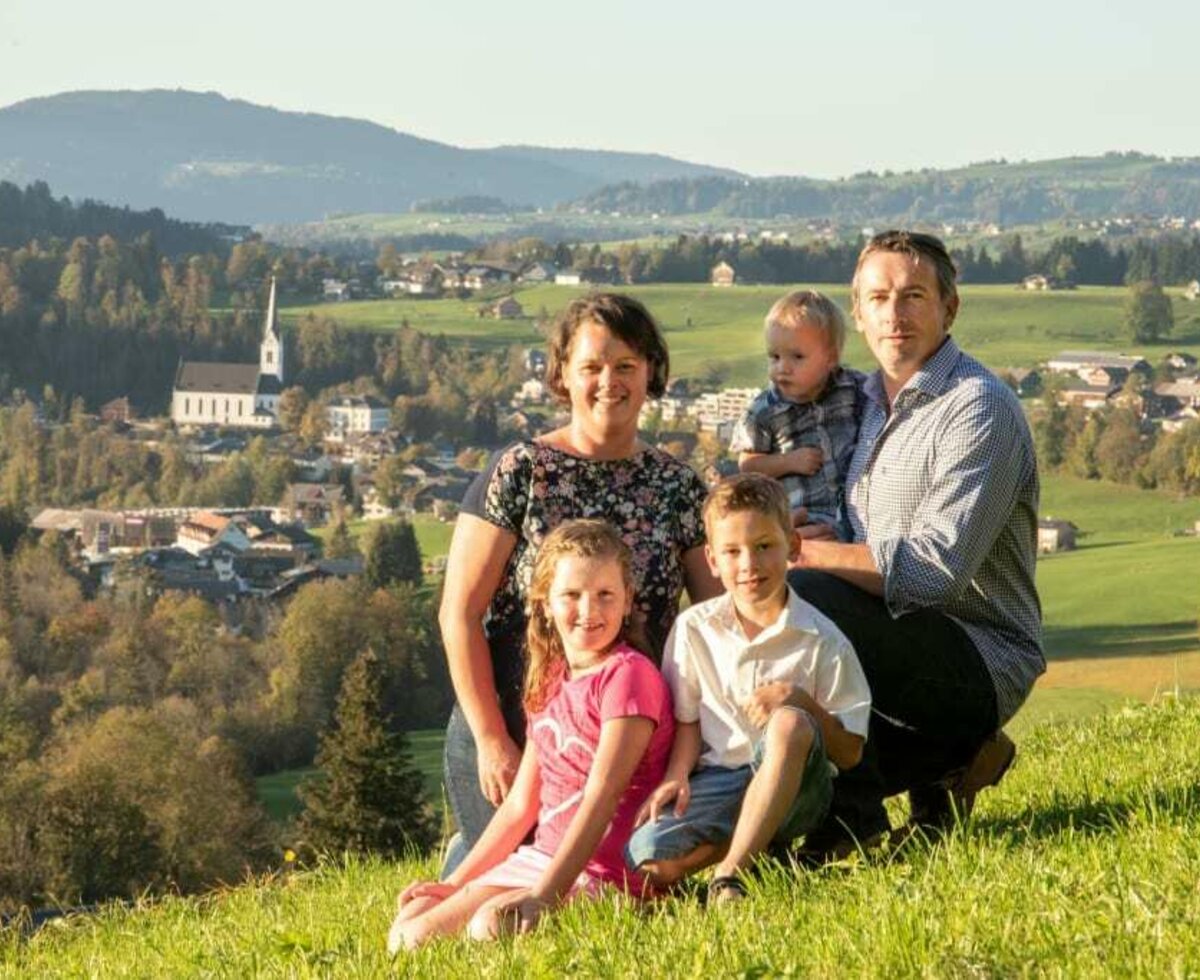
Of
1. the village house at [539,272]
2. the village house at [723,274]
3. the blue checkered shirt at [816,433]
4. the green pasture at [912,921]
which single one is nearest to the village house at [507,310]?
the village house at [723,274]

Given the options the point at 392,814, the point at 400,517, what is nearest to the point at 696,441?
the point at 400,517

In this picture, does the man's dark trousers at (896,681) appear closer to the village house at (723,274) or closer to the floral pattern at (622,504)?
the floral pattern at (622,504)

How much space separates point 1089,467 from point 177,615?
90.5ft

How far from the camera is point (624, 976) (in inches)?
136

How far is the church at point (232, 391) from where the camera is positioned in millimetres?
120438

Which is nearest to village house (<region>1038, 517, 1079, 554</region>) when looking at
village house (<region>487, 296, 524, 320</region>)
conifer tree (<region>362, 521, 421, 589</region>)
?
conifer tree (<region>362, 521, 421, 589</region>)

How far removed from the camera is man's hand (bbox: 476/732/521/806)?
16.2 ft

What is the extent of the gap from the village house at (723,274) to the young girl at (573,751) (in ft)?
388

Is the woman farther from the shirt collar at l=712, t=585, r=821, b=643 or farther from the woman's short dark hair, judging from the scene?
the shirt collar at l=712, t=585, r=821, b=643

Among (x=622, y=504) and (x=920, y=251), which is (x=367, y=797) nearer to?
(x=622, y=504)

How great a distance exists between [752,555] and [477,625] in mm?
833

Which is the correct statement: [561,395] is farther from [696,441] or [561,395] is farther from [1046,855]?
[696,441]

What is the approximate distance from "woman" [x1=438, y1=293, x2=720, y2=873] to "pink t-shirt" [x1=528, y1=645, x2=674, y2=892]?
33 cm

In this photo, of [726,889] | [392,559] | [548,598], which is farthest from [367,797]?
[392,559]
